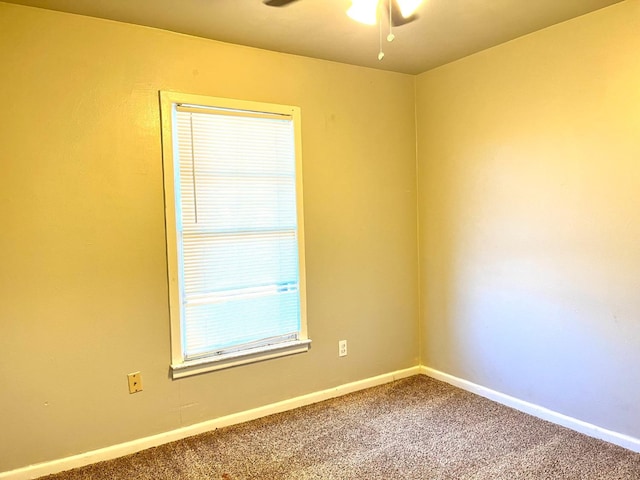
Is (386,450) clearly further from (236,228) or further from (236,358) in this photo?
(236,228)

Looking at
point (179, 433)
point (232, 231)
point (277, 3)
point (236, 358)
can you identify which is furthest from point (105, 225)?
point (277, 3)

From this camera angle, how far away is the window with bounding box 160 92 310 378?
8.46 feet

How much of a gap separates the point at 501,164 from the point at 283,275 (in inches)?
61.6

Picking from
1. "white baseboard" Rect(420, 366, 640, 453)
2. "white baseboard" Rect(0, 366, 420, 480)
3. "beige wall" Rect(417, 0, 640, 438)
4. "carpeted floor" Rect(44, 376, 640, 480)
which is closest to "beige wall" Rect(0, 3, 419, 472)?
"white baseboard" Rect(0, 366, 420, 480)

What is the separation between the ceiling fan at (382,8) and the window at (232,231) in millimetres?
809

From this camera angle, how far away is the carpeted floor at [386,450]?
2.22m

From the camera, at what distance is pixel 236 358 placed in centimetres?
277

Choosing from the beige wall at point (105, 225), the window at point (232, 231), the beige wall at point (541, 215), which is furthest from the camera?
the window at point (232, 231)

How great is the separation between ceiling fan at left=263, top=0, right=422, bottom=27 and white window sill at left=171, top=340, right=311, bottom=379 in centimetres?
193

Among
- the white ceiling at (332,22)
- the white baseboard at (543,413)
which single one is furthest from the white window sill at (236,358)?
the white ceiling at (332,22)

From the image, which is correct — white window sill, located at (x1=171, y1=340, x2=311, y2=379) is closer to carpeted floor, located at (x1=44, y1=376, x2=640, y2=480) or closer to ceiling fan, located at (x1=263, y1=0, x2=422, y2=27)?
carpeted floor, located at (x1=44, y1=376, x2=640, y2=480)

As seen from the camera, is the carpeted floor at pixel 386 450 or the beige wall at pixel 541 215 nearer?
the carpeted floor at pixel 386 450

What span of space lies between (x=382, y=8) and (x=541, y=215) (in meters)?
1.49

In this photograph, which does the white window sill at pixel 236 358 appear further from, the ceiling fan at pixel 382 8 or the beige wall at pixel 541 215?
the ceiling fan at pixel 382 8
